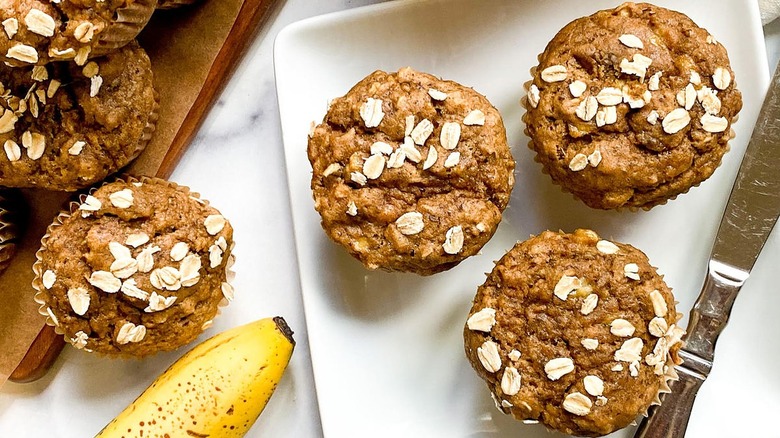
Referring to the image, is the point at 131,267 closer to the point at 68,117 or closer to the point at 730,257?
the point at 68,117

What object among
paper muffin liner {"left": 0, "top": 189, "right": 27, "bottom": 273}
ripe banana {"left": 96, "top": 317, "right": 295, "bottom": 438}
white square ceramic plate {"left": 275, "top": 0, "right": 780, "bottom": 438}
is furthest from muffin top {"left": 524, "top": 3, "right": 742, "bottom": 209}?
paper muffin liner {"left": 0, "top": 189, "right": 27, "bottom": 273}

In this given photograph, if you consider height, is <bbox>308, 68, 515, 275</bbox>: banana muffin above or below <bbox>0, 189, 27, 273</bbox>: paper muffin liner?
above

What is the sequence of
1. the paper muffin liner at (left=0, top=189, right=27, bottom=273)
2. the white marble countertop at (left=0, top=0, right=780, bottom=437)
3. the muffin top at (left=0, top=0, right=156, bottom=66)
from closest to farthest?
the muffin top at (left=0, top=0, right=156, bottom=66), the paper muffin liner at (left=0, top=189, right=27, bottom=273), the white marble countertop at (left=0, top=0, right=780, bottom=437)

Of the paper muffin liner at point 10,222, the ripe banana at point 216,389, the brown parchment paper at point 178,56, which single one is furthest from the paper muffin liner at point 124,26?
the ripe banana at point 216,389

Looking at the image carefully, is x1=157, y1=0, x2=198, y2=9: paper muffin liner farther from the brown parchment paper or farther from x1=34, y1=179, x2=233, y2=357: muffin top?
x1=34, y1=179, x2=233, y2=357: muffin top

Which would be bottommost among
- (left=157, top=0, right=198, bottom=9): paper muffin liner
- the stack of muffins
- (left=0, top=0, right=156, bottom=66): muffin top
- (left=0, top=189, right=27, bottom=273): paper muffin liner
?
(left=0, top=189, right=27, bottom=273): paper muffin liner

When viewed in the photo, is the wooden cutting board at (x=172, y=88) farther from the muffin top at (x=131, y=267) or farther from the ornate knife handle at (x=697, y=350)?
the ornate knife handle at (x=697, y=350)

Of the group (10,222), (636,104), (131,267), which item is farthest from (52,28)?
(636,104)

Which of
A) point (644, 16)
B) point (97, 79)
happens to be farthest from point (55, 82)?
point (644, 16)
